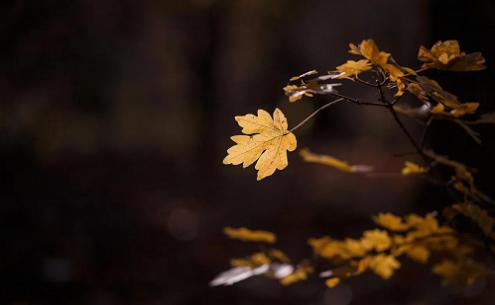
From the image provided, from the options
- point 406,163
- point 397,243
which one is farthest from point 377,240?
point 406,163

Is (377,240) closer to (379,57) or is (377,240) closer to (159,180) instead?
(379,57)

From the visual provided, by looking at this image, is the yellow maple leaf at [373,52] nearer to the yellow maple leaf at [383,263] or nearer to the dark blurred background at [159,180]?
the dark blurred background at [159,180]

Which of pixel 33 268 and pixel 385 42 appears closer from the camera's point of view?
pixel 33 268

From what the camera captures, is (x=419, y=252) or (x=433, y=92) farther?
(x=419, y=252)

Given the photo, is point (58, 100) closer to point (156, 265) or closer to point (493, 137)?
point (156, 265)

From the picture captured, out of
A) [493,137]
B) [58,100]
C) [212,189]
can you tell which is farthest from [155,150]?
[493,137]

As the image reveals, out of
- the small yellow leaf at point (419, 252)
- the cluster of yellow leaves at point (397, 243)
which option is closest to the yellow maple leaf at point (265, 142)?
the cluster of yellow leaves at point (397, 243)
